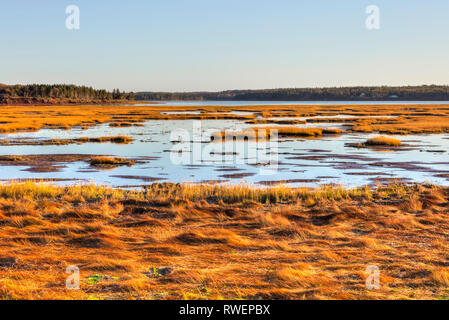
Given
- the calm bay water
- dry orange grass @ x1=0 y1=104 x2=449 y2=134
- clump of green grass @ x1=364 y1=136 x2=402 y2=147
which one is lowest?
the calm bay water

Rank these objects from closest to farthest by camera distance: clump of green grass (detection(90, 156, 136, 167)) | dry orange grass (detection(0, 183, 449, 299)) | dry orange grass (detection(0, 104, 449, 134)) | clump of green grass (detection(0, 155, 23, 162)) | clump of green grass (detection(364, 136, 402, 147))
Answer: dry orange grass (detection(0, 183, 449, 299)) < clump of green grass (detection(90, 156, 136, 167)) < clump of green grass (detection(0, 155, 23, 162)) < clump of green grass (detection(364, 136, 402, 147)) < dry orange grass (detection(0, 104, 449, 134))

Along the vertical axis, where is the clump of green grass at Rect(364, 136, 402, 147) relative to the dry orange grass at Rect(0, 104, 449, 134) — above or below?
below

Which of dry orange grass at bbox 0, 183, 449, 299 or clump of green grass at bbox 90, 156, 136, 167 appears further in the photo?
clump of green grass at bbox 90, 156, 136, 167

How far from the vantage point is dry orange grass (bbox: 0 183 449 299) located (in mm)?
7863

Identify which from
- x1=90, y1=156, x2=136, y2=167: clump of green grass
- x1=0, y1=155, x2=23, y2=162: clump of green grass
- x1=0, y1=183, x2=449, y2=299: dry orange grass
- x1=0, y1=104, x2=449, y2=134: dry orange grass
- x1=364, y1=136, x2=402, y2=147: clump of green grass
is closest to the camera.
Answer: x1=0, y1=183, x2=449, y2=299: dry orange grass

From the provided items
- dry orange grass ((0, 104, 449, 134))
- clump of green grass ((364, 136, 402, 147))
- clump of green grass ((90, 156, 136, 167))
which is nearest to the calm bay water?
clump of green grass ((90, 156, 136, 167))

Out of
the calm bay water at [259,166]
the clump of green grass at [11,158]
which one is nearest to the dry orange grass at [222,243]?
the calm bay water at [259,166]

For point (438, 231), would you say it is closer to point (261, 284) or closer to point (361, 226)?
point (361, 226)

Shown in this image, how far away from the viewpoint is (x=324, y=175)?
974 inches

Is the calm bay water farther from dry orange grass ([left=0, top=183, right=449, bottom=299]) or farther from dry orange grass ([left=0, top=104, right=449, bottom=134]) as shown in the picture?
dry orange grass ([left=0, top=104, right=449, bottom=134])

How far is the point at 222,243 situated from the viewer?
431 inches

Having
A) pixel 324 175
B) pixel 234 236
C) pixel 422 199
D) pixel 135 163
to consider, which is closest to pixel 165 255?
pixel 234 236

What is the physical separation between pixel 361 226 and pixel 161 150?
24.6m
